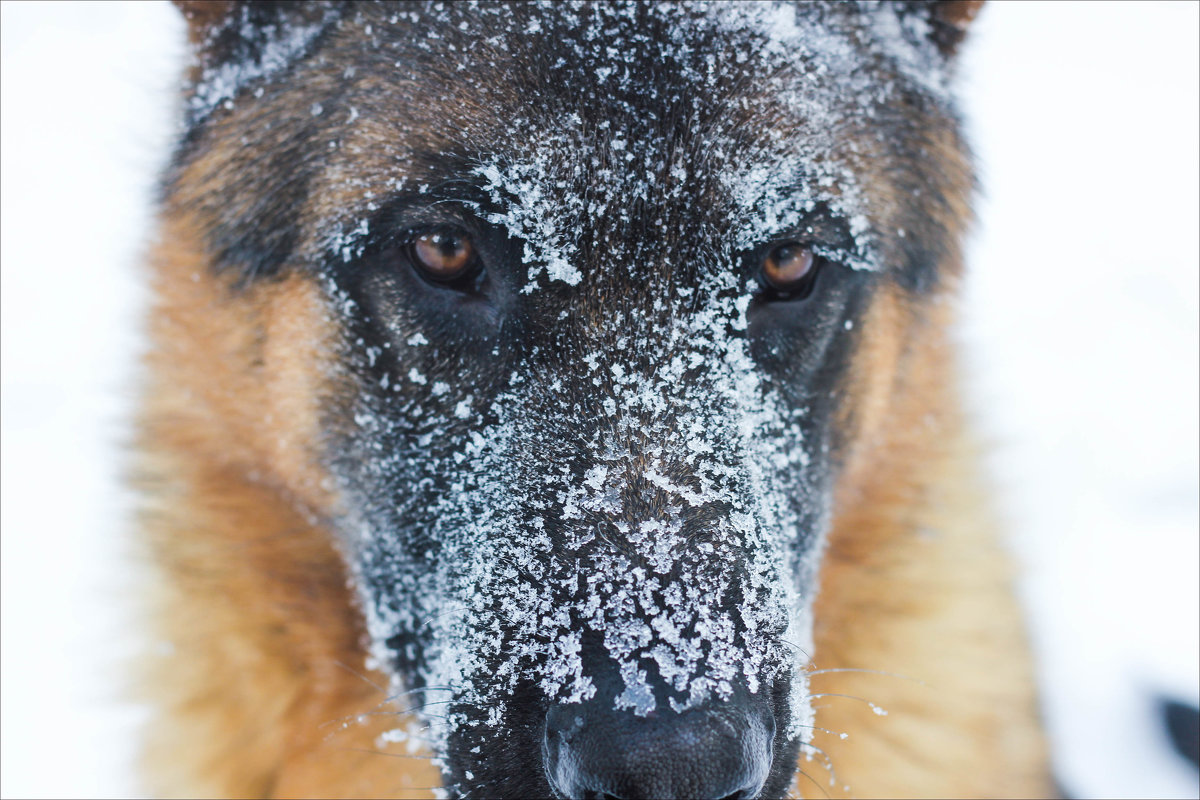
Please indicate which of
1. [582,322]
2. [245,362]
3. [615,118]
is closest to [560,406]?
[582,322]

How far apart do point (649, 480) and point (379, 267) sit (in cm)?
77

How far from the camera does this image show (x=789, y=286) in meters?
2.14

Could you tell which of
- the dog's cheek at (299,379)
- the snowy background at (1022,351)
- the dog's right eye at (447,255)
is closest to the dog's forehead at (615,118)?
the dog's right eye at (447,255)

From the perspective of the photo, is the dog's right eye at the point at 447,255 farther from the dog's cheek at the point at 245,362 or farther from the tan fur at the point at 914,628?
the tan fur at the point at 914,628

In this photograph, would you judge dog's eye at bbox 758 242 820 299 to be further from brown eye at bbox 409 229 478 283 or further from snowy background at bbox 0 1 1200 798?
snowy background at bbox 0 1 1200 798

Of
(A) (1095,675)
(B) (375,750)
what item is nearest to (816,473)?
(B) (375,750)

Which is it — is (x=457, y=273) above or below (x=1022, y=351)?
below

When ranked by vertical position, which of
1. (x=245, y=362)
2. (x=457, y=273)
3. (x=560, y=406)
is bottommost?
(x=245, y=362)

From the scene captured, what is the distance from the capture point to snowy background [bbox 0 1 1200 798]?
117 inches

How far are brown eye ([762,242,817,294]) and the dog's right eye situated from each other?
634 millimetres

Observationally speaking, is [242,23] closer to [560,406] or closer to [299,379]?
[299,379]

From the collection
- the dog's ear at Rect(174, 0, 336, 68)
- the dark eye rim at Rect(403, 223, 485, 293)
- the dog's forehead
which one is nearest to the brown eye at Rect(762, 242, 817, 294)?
the dog's forehead

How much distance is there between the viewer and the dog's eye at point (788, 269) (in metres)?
2.08

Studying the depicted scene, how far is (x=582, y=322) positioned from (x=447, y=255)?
1.08 ft
